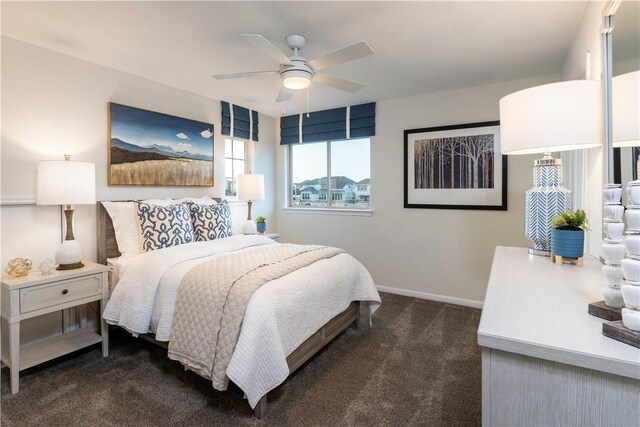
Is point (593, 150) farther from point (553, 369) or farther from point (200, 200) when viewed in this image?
point (200, 200)

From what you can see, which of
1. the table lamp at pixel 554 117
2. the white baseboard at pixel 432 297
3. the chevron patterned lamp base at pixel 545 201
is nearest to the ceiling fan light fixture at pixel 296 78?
the table lamp at pixel 554 117

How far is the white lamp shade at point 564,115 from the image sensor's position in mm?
1292

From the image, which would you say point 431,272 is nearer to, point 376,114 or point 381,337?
point 381,337

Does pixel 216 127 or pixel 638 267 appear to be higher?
pixel 216 127

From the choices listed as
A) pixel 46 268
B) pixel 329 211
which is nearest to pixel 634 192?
pixel 46 268

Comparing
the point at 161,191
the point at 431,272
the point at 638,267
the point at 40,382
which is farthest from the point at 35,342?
the point at 431,272

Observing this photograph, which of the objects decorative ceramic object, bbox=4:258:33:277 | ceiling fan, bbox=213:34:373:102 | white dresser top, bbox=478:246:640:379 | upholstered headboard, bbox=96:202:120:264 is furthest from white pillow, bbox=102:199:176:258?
white dresser top, bbox=478:246:640:379

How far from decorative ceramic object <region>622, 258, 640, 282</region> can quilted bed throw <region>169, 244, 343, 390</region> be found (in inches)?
60.2

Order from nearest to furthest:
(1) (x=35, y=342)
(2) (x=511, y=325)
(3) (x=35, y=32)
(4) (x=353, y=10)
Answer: (2) (x=511, y=325) < (4) (x=353, y=10) < (3) (x=35, y=32) < (1) (x=35, y=342)

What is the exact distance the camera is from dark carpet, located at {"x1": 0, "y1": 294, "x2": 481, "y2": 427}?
68.5 inches

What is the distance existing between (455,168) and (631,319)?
2980 millimetres

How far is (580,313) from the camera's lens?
911mm

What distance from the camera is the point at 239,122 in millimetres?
4082

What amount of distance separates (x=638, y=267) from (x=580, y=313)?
0.25 meters
